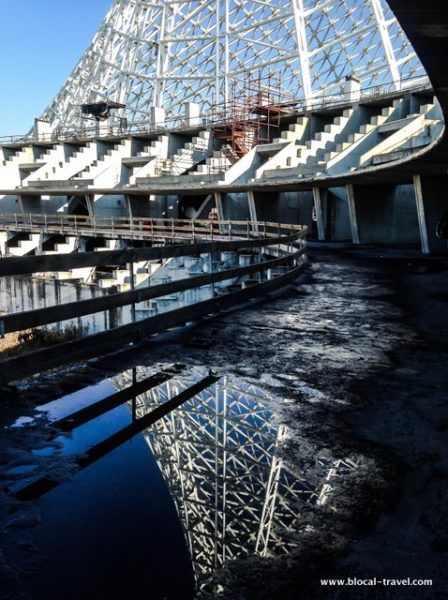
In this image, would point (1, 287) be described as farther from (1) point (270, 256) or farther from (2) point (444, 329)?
(2) point (444, 329)

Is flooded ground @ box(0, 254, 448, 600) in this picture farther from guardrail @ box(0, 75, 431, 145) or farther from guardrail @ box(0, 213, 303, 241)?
guardrail @ box(0, 75, 431, 145)

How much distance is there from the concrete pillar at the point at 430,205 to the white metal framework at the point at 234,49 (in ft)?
99.9

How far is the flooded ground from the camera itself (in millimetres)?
2438

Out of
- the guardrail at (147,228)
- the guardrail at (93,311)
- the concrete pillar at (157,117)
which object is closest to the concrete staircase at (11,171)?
the guardrail at (147,228)

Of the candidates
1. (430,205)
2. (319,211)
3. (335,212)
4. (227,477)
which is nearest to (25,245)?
(319,211)

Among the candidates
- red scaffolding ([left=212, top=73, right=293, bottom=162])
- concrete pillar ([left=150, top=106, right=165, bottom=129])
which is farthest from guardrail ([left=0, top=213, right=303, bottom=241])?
concrete pillar ([left=150, top=106, right=165, bottom=129])

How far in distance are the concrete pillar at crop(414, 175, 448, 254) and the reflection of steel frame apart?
71.9ft

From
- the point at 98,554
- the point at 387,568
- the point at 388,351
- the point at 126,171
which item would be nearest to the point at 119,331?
the point at 388,351

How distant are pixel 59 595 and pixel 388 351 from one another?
5.23 meters

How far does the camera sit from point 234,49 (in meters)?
70.4

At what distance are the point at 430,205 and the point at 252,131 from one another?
2886cm

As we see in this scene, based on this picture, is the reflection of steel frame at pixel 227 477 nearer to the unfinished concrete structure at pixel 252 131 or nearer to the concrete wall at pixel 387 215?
the unfinished concrete structure at pixel 252 131

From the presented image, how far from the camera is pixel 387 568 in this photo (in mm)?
2438

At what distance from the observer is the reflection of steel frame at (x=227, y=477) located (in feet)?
8.82
